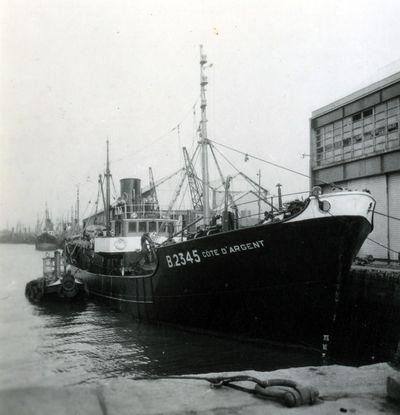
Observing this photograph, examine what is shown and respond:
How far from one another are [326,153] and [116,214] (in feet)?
Result: 34.9

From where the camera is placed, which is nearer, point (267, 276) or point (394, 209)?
point (267, 276)

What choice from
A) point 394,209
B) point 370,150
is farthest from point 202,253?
point 370,150

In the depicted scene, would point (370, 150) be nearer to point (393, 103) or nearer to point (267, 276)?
point (393, 103)

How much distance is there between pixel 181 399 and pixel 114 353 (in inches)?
313

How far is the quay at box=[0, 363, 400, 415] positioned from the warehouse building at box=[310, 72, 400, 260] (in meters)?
11.1

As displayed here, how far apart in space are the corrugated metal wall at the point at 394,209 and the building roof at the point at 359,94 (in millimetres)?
3617

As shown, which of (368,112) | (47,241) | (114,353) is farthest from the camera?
(47,241)

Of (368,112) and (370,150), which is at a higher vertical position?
(368,112)

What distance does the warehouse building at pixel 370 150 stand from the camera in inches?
627

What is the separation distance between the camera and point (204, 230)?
11.9m

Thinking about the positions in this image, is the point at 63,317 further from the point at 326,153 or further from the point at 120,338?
the point at 326,153

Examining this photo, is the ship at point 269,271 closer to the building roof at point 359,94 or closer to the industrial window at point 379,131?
the industrial window at point 379,131

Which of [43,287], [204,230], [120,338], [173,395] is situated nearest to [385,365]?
[173,395]

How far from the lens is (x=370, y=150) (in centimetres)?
1723
